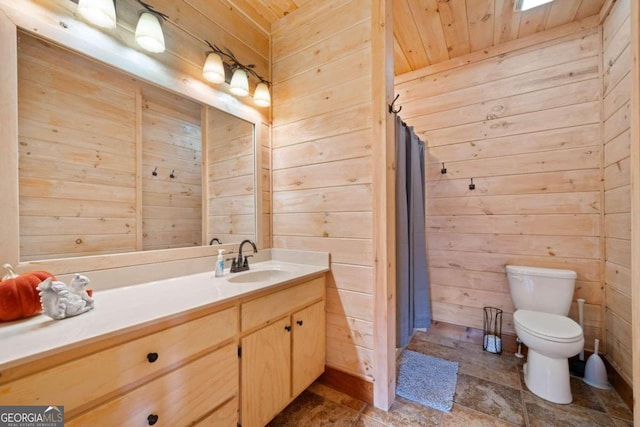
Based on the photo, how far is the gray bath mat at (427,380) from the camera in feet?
5.25

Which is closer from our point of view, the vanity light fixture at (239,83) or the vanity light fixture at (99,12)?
the vanity light fixture at (99,12)

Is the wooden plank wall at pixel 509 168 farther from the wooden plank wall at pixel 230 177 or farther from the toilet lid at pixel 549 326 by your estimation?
the wooden plank wall at pixel 230 177

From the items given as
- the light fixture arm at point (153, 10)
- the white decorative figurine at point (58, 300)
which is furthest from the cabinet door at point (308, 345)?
the light fixture arm at point (153, 10)

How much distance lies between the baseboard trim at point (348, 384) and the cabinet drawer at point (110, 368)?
99 centimetres

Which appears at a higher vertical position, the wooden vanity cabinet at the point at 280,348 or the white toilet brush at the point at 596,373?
the wooden vanity cabinet at the point at 280,348

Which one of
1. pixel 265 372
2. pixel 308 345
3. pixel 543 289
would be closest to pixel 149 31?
pixel 265 372

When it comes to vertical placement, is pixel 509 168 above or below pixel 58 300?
above

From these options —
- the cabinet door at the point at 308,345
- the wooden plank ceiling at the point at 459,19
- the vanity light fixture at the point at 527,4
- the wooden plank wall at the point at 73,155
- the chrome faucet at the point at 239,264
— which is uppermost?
the wooden plank ceiling at the point at 459,19

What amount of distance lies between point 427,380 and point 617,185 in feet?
5.89

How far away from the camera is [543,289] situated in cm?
191

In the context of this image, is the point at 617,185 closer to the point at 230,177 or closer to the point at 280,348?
the point at 280,348

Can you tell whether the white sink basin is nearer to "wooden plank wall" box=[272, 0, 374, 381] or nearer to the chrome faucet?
the chrome faucet

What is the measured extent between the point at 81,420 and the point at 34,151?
102 centimetres

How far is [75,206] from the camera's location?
3.74 feet
